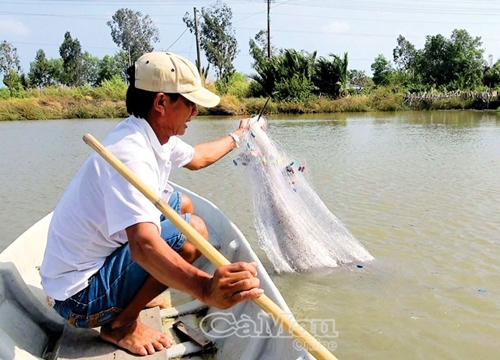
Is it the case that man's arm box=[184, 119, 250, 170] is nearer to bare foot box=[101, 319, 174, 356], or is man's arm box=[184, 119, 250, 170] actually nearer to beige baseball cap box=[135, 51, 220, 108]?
beige baseball cap box=[135, 51, 220, 108]

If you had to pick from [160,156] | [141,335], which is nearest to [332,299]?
[141,335]

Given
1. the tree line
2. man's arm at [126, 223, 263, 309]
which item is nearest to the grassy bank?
the tree line

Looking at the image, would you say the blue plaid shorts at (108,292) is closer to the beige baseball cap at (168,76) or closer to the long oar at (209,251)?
the long oar at (209,251)

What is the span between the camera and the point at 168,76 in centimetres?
195

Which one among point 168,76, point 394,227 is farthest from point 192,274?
point 394,227

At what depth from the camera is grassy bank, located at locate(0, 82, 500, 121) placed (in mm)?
24672

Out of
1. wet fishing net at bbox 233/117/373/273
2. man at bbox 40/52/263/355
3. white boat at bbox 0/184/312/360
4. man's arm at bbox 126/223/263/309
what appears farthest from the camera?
wet fishing net at bbox 233/117/373/273

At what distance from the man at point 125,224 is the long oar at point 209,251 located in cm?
4

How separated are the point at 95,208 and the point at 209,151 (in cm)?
135

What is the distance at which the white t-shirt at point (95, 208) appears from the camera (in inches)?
71.1

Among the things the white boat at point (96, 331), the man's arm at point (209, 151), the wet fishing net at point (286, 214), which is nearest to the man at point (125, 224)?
the white boat at point (96, 331)

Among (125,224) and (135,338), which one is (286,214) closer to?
(135,338)

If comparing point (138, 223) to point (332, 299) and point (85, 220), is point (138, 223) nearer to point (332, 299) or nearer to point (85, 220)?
point (85, 220)

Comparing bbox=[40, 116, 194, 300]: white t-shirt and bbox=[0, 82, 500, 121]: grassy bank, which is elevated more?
bbox=[40, 116, 194, 300]: white t-shirt
